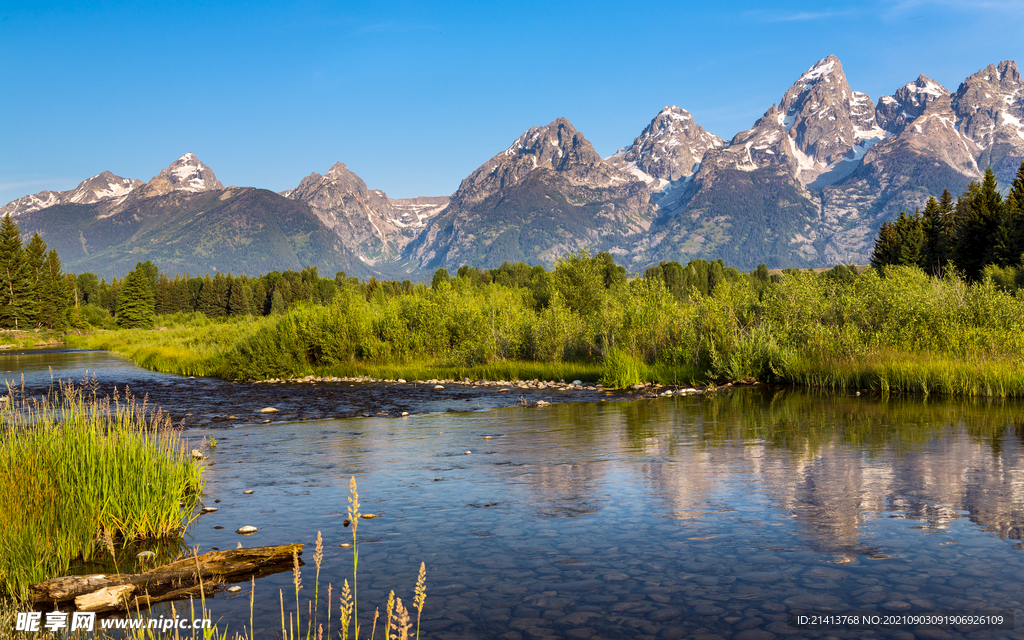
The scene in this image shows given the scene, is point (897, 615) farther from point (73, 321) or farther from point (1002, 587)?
point (73, 321)

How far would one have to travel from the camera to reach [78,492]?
374 inches

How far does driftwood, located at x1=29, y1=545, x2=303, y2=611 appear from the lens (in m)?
7.47

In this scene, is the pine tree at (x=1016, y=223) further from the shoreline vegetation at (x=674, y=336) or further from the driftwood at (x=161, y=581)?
the driftwood at (x=161, y=581)

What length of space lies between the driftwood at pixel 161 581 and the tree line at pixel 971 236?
60717 millimetres

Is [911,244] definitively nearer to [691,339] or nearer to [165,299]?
[691,339]

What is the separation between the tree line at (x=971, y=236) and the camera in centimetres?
7306

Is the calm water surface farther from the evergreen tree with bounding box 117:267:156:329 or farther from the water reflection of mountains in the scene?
the evergreen tree with bounding box 117:267:156:329

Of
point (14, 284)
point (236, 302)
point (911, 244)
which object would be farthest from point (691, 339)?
point (236, 302)

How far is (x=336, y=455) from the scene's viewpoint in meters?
17.4

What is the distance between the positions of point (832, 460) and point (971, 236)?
→ 8890 centimetres

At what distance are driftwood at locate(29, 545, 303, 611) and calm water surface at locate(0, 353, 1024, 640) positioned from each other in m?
0.37

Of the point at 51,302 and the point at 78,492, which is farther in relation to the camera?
the point at 51,302

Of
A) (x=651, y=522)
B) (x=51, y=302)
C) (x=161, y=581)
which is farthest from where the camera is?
(x=51, y=302)

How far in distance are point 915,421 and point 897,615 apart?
15005mm
